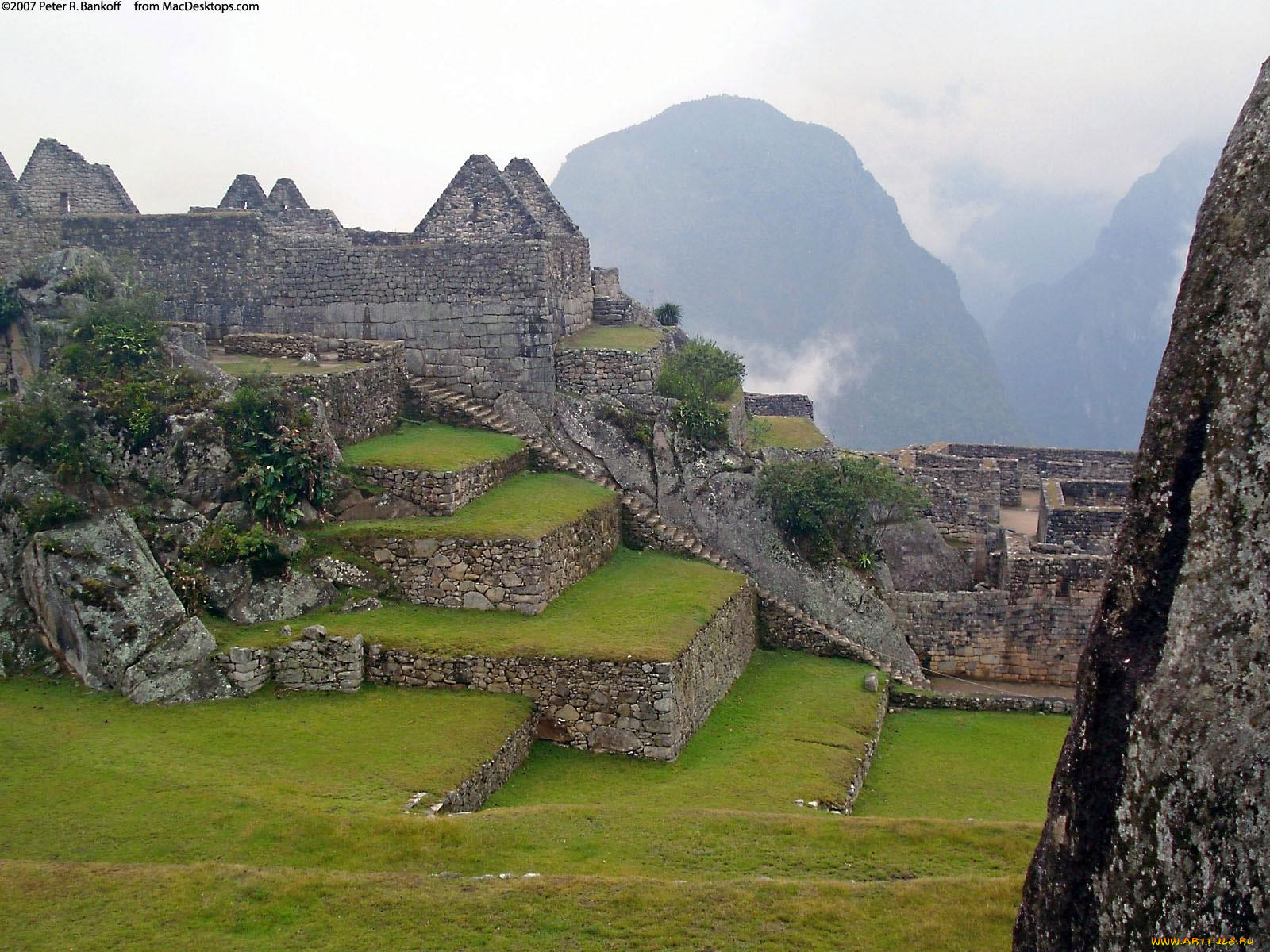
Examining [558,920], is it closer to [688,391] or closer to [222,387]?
[222,387]

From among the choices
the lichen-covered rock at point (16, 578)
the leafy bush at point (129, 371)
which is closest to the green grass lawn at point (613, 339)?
the leafy bush at point (129, 371)

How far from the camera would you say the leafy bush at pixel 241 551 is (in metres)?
16.8

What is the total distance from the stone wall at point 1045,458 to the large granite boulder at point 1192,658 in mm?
34755

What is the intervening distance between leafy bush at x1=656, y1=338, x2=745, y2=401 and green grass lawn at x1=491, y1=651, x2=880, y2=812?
25.3ft

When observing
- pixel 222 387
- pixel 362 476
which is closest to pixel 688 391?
pixel 362 476

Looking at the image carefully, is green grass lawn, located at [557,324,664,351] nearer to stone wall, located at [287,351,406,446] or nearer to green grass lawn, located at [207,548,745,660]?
stone wall, located at [287,351,406,446]

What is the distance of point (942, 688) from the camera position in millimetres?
22984

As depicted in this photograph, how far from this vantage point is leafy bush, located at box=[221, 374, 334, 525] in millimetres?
17812

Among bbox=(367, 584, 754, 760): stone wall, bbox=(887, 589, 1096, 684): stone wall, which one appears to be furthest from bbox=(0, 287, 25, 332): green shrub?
bbox=(887, 589, 1096, 684): stone wall

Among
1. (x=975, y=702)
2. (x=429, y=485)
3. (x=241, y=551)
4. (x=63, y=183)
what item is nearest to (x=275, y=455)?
(x=241, y=551)

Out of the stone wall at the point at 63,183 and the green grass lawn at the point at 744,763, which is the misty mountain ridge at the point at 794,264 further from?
the green grass lawn at the point at 744,763

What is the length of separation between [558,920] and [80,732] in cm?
775

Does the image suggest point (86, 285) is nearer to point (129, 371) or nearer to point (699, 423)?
point (129, 371)

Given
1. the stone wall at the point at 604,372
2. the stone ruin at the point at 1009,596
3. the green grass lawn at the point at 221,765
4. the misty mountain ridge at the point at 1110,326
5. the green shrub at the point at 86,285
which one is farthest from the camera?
the misty mountain ridge at the point at 1110,326
